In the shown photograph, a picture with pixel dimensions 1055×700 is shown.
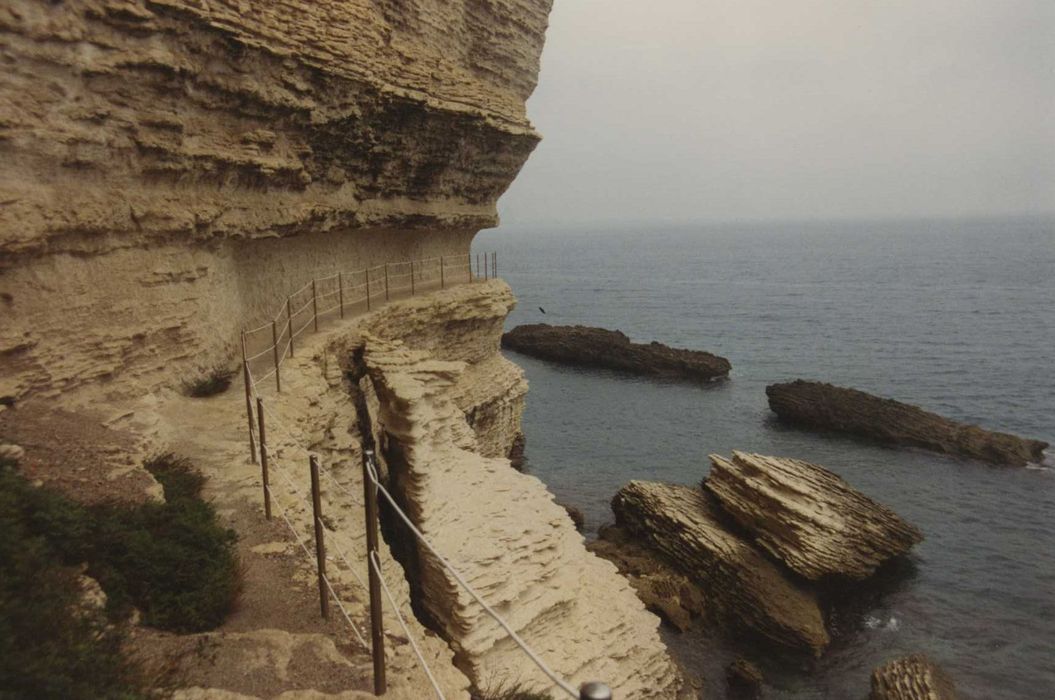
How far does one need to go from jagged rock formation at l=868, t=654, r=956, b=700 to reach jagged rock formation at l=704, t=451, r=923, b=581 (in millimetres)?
3195

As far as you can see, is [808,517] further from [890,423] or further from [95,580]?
[95,580]

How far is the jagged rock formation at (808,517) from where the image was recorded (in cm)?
1734

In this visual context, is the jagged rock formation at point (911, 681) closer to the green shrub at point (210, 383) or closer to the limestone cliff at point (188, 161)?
the green shrub at point (210, 383)

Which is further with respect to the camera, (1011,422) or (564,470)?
(1011,422)

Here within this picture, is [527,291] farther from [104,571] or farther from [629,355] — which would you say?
[104,571]

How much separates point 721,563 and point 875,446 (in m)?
14.5

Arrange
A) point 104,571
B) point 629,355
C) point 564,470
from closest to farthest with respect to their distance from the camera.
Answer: point 104,571, point 564,470, point 629,355

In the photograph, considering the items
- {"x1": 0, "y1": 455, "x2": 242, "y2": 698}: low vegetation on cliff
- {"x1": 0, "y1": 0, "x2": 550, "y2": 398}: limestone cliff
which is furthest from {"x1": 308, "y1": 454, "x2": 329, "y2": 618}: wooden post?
{"x1": 0, "y1": 0, "x2": 550, "y2": 398}: limestone cliff

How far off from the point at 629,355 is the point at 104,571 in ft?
125

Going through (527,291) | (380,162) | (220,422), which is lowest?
(527,291)

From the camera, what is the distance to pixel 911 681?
530 inches

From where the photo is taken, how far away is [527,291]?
83188 mm

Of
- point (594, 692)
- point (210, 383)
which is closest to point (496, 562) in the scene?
point (210, 383)

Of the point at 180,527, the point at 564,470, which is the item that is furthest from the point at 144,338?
the point at 564,470
